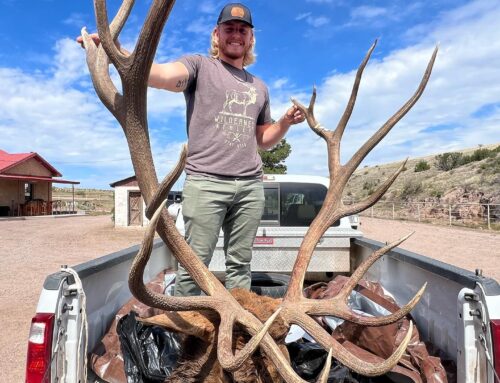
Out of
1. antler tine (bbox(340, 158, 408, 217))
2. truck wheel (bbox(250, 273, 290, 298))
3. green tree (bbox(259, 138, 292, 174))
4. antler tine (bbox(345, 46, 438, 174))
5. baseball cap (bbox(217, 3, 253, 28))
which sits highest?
green tree (bbox(259, 138, 292, 174))

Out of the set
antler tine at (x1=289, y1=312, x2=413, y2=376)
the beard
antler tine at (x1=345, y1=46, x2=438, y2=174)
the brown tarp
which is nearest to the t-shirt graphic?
the beard

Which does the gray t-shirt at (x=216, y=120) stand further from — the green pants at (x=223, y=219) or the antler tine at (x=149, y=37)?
the antler tine at (x=149, y=37)

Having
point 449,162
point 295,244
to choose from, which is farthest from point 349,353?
point 449,162

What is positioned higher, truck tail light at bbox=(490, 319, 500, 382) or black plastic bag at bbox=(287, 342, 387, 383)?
truck tail light at bbox=(490, 319, 500, 382)

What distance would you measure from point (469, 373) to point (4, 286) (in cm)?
975

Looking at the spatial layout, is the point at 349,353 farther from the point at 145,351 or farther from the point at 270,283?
the point at 270,283

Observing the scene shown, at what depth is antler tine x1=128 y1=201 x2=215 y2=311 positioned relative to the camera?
Result: 1.61 meters

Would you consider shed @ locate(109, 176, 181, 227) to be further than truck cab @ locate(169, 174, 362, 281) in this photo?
Yes

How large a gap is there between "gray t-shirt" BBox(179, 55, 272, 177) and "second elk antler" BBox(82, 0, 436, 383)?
60 centimetres

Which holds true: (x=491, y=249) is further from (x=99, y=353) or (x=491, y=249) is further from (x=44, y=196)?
(x=44, y=196)

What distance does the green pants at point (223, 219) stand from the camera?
8.87 feet

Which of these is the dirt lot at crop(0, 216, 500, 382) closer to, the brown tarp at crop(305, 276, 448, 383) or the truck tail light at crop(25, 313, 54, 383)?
the truck tail light at crop(25, 313, 54, 383)

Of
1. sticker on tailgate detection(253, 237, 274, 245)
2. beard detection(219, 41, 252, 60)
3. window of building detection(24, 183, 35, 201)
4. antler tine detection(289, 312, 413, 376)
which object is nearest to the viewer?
antler tine detection(289, 312, 413, 376)

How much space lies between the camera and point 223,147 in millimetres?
2797
